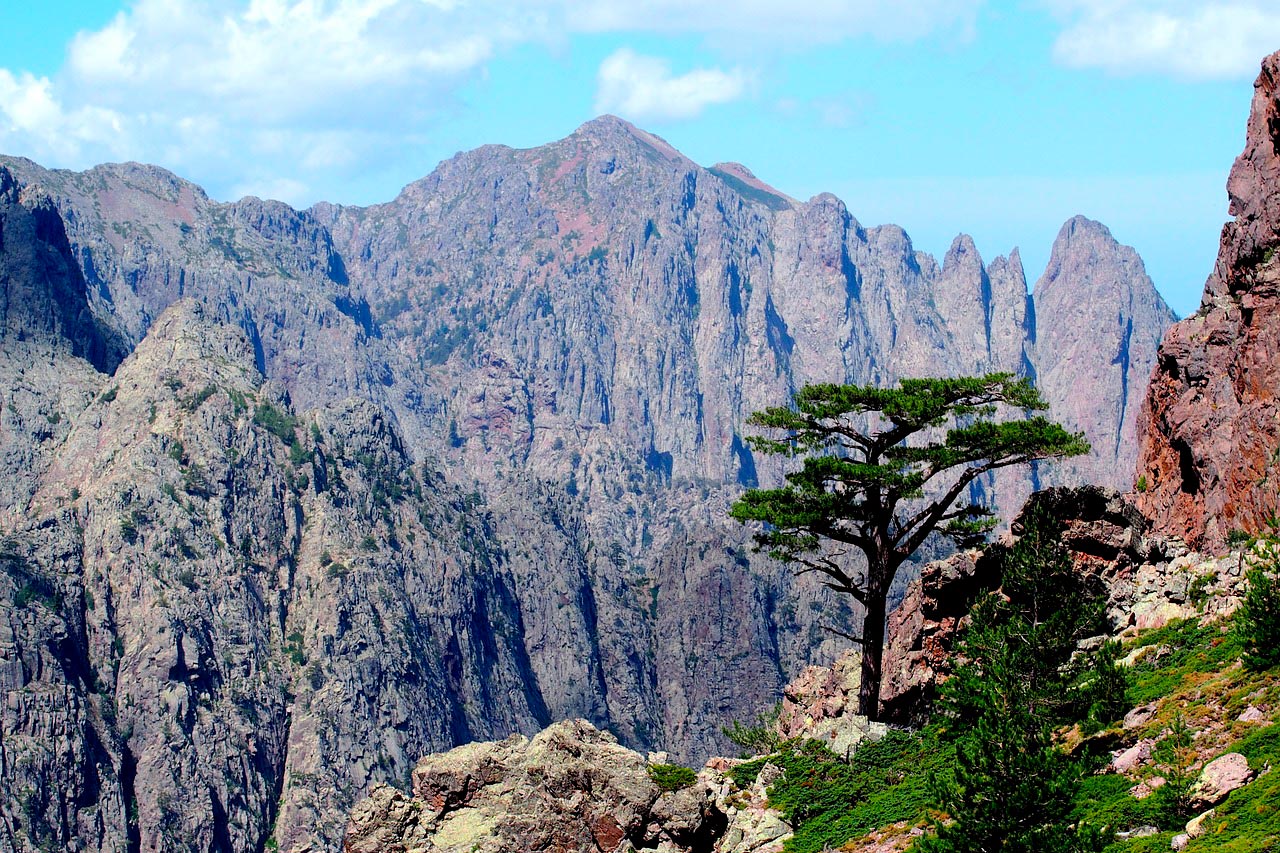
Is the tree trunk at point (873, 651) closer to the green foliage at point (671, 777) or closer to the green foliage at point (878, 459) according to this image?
the green foliage at point (878, 459)

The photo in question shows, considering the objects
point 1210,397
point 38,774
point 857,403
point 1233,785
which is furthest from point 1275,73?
point 38,774

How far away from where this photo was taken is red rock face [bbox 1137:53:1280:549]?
40.0 meters

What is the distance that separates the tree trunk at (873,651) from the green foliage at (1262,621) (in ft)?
41.0

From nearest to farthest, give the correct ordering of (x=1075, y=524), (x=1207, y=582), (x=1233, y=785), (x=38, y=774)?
(x=1233, y=785)
(x=1207, y=582)
(x=1075, y=524)
(x=38, y=774)

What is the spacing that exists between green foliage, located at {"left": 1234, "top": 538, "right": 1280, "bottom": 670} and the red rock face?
6.28 m

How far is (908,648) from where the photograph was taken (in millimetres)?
45281

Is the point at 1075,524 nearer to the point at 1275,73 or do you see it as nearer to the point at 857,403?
the point at 857,403

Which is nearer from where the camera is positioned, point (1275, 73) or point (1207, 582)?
point (1207, 582)

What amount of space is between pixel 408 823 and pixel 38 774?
179275 mm

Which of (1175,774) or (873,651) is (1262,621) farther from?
(873,651)

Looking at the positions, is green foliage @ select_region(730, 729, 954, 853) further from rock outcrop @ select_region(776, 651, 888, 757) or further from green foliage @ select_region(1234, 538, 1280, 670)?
green foliage @ select_region(1234, 538, 1280, 670)

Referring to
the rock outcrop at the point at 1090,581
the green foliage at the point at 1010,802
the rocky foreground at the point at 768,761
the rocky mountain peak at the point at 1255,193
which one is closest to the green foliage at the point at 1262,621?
the rocky foreground at the point at 768,761

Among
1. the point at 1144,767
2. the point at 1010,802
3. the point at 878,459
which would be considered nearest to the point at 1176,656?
the point at 1144,767

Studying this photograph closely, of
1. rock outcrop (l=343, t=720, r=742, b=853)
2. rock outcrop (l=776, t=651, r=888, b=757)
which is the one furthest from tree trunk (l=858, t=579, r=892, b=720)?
rock outcrop (l=343, t=720, r=742, b=853)
